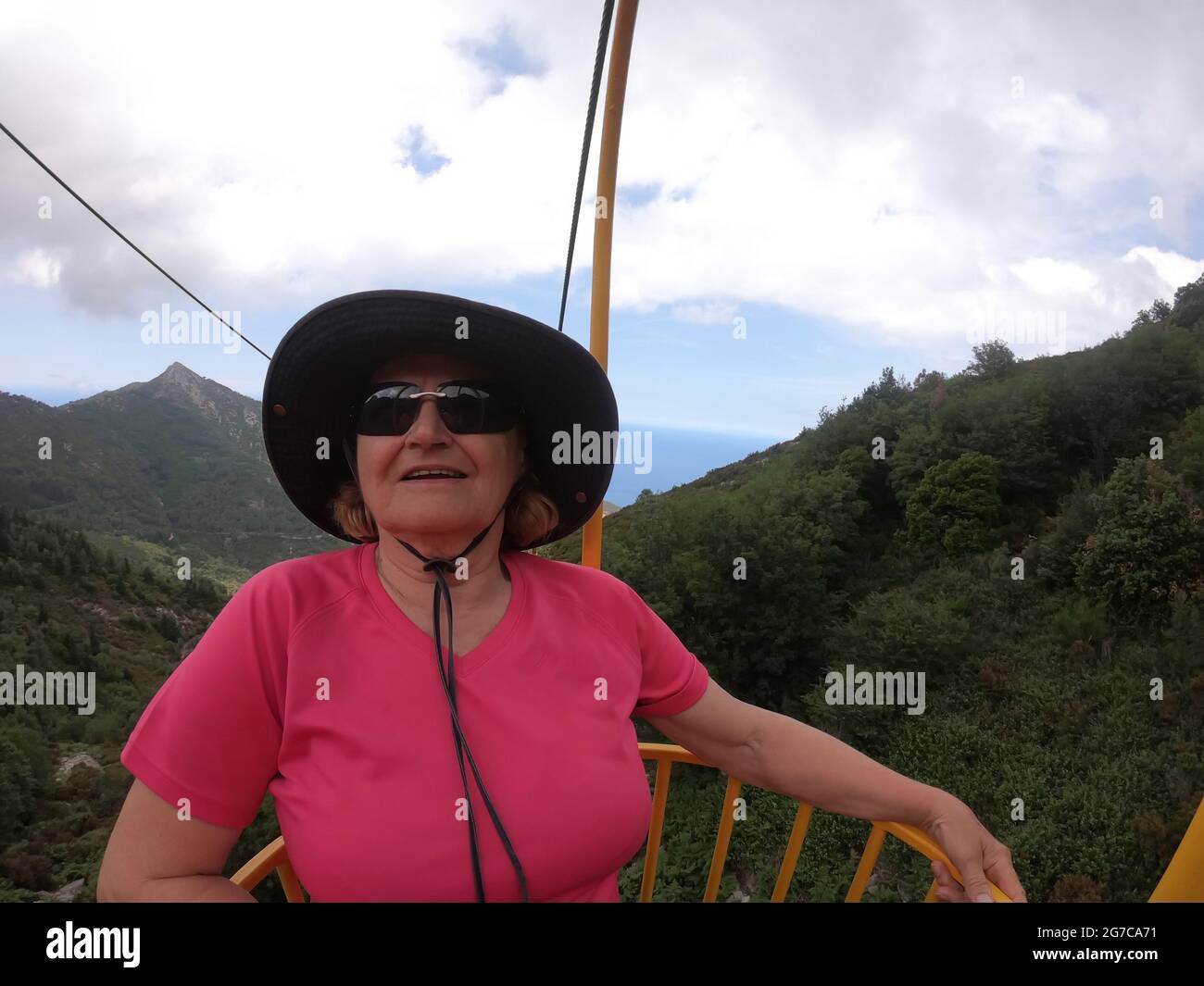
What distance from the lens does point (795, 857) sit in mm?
1492

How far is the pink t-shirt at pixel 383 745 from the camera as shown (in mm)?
928

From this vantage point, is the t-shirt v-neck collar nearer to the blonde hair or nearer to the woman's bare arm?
the blonde hair

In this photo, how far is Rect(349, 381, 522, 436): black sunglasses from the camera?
1.15 m

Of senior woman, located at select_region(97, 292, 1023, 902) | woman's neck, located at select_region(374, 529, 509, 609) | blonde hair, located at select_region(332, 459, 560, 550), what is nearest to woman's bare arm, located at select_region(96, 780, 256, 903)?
senior woman, located at select_region(97, 292, 1023, 902)

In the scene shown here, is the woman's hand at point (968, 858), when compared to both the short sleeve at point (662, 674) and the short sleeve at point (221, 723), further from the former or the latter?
the short sleeve at point (221, 723)

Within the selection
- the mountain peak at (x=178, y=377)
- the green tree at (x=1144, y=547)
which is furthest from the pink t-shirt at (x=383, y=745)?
the mountain peak at (x=178, y=377)

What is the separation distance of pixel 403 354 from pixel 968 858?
1.42 meters

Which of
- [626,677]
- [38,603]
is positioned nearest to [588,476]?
[626,677]

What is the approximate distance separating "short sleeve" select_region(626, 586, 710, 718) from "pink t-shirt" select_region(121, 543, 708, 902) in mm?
157

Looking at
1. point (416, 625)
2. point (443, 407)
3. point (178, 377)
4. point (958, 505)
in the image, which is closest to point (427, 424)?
point (443, 407)

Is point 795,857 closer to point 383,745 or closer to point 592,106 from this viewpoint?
point 383,745
